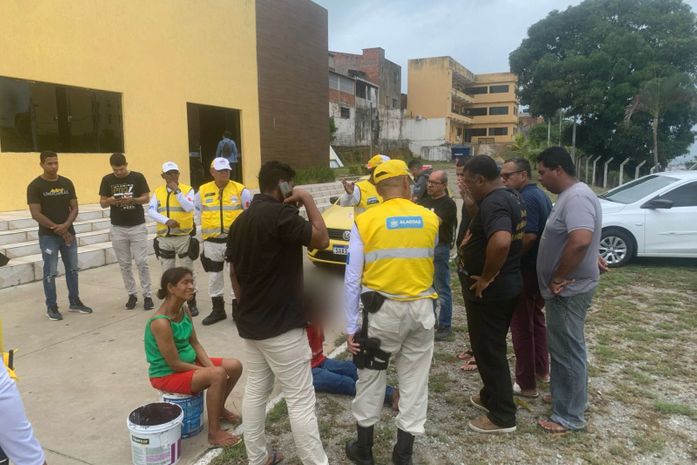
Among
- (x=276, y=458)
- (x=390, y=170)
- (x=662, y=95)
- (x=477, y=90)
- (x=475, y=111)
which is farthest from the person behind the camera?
(x=475, y=111)

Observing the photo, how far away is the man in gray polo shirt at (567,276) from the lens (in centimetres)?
319

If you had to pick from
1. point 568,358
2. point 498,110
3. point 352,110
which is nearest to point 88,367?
point 568,358

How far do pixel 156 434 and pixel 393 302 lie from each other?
1.56 meters

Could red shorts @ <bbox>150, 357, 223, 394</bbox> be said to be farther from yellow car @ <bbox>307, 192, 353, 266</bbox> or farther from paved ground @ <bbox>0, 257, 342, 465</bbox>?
yellow car @ <bbox>307, 192, 353, 266</bbox>

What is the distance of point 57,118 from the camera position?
32.0 ft

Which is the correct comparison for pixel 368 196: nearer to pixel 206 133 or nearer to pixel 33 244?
pixel 33 244

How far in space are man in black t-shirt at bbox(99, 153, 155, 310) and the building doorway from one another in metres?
7.99

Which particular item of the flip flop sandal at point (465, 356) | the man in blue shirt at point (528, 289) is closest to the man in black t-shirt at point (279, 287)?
the man in blue shirt at point (528, 289)

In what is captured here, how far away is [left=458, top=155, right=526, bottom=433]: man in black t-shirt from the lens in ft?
10.2

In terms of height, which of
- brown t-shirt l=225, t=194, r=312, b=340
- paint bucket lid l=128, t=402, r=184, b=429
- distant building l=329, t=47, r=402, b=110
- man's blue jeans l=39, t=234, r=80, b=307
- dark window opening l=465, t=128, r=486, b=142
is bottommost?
paint bucket lid l=128, t=402, r=184, b=429

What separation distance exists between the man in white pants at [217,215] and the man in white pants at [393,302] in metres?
2.89

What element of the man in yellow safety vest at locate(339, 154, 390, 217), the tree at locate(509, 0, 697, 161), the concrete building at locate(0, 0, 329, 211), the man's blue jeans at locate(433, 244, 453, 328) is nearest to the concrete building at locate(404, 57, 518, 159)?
the tree at locate(509, 0, 697, 161)

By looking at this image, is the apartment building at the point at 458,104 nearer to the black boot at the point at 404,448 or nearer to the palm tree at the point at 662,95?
the palm tree at the point at 662,95

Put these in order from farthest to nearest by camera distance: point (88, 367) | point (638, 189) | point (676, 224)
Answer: point (638, 189) → point (676, 224) → point (88, 367)
